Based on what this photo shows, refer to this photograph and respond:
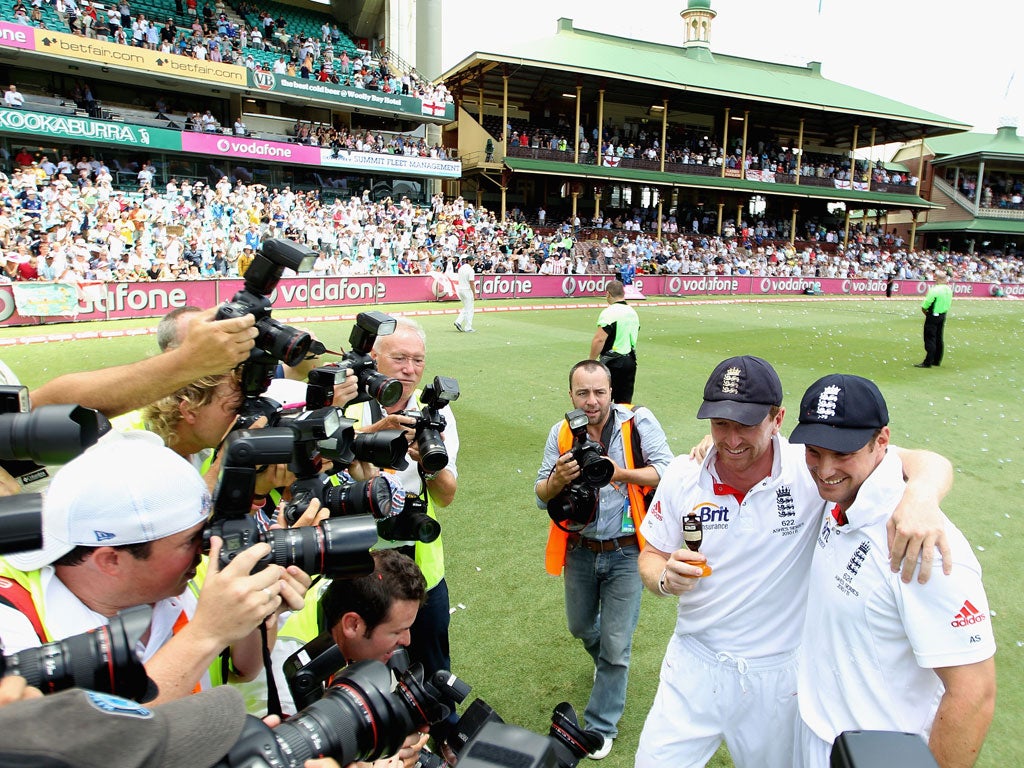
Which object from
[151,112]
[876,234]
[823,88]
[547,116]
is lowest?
[876,234]

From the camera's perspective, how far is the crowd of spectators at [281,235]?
19.4m

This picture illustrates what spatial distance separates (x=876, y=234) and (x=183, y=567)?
55.6 m

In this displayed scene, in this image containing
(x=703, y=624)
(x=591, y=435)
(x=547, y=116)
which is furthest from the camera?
(x=547, y=116)

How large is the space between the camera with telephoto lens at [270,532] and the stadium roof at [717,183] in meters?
34.6

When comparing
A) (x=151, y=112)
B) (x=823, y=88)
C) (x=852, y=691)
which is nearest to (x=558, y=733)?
(x=852, y=691)

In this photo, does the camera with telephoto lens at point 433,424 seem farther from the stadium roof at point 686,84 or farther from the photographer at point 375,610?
the stadium roof at point 686,84

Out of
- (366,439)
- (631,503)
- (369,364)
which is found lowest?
(631,503)

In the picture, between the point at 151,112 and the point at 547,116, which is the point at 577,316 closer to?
the point at 151,112

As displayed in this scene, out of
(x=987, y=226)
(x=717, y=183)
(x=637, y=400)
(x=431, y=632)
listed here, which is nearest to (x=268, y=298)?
(x=431, y=632)

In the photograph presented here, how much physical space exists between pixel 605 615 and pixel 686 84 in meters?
39.6

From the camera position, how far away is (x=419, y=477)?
3699 mm

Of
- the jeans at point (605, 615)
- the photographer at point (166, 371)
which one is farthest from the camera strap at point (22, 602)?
the jeans at point (605, 615)

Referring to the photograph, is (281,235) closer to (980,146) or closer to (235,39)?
(235,39)

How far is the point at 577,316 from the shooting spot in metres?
21.6
